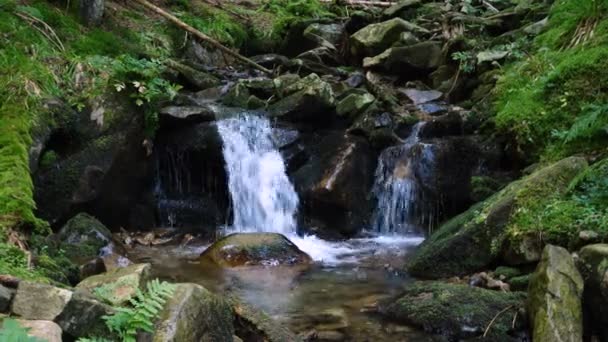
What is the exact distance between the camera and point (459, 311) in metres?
4.92

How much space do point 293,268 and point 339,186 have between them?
2362mm

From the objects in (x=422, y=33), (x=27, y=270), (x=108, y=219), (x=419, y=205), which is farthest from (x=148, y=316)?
(x=422, y=33)

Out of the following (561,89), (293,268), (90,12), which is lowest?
(293,268)

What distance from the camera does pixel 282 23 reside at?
15.1 m

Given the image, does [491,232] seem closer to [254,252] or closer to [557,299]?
[557,299]

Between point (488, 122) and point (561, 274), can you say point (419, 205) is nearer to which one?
point (488, 122)

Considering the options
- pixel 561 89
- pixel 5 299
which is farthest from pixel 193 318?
pixel 561 89

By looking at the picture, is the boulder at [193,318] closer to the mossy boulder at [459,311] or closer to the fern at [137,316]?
the fern at [137,316]

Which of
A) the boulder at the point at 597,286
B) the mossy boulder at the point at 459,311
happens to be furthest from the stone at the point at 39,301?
the boulder at the point at 597,286

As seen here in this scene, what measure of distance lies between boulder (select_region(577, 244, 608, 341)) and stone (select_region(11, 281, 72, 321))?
3.42m

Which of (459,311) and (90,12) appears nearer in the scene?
(459,311)

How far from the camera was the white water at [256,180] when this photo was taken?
9484 mm

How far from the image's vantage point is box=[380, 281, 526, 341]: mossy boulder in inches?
185

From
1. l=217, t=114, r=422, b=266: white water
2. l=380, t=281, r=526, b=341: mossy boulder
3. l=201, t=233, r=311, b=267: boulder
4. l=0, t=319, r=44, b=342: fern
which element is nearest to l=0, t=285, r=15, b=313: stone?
l=0, t=319, r=44, b=342: fern
